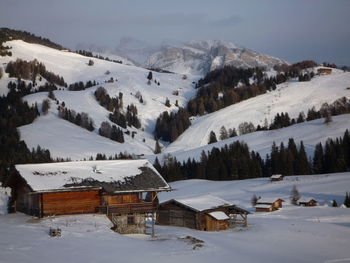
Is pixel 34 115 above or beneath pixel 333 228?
above

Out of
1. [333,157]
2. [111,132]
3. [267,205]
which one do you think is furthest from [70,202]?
[111,132]

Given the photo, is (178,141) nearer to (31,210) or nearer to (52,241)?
(31,210)

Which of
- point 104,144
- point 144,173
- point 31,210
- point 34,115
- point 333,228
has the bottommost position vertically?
point 333,228

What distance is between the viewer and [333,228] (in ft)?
156

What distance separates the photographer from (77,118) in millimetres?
155250

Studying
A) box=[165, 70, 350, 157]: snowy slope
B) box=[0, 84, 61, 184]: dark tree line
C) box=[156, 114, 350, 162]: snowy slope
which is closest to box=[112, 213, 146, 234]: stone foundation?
box=[0, 84, 61, 184]: dark tree line

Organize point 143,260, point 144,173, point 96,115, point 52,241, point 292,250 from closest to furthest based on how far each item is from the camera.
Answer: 1. point 143,260
2. point 52,241
3. point 292,250
4. point 144,173
5. point 96,115

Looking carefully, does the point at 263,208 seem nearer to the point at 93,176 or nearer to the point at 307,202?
the point at 307,202

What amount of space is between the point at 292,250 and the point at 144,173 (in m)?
15.5

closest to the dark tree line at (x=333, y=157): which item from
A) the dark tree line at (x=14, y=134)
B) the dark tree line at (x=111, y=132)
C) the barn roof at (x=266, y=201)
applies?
the barn roof at (x=266, y=201)

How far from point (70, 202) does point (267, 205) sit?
131 ft

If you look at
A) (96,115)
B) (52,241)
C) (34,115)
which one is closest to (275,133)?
(96,115)

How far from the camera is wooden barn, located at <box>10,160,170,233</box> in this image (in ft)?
128

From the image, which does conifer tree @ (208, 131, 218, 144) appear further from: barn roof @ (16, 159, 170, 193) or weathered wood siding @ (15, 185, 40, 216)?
weathered wood siding @ (15, 185, 40, 216)
